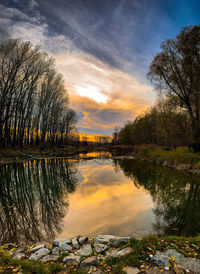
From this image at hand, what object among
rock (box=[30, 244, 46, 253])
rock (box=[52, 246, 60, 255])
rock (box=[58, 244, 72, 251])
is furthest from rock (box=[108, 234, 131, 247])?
rock (box=[30, 244, 46, 253])

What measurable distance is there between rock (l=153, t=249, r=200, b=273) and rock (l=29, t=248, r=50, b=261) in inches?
101

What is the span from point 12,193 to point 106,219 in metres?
6.16

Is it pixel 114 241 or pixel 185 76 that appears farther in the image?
pixel 185 76

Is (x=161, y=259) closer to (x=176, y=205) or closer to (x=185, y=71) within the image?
(x=176, y=205)

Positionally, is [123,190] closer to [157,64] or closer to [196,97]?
[196,97]

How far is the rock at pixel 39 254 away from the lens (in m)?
3.50

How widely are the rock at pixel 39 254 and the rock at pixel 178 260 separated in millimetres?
2562

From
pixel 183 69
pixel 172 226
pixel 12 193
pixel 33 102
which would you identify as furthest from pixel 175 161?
pixel 33 102

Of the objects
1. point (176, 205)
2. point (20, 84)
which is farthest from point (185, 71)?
point (20, 84)

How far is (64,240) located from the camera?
4.35 meters

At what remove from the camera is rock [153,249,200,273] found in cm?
295

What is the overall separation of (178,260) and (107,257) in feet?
4.97

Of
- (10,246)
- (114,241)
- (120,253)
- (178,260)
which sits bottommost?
(10,246)

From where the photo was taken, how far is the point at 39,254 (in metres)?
3.62
